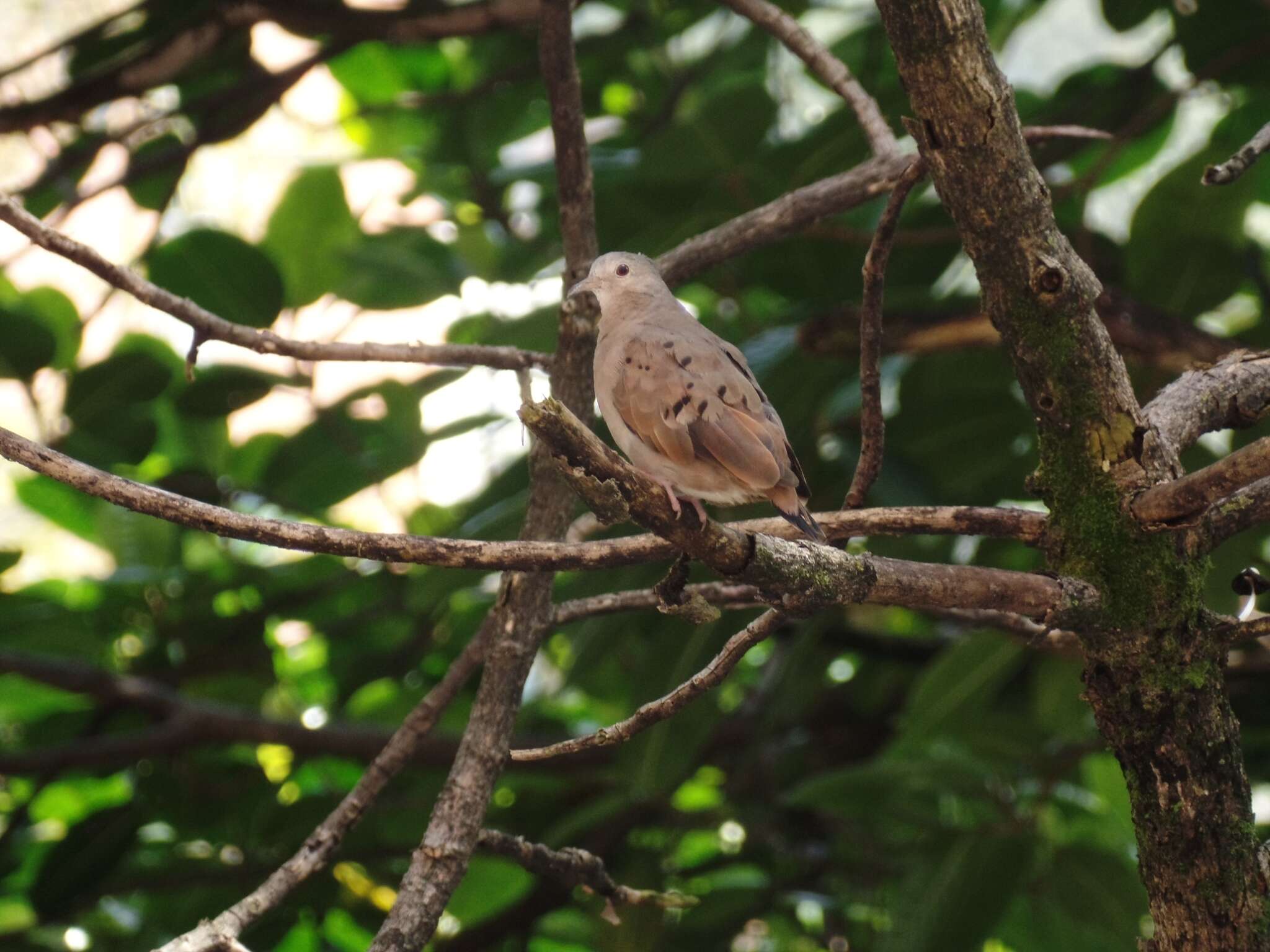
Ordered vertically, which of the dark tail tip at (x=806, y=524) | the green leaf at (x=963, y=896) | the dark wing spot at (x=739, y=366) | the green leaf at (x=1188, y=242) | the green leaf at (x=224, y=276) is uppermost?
the green leaf at (x=1188, y=242)

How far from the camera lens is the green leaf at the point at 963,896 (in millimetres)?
3062

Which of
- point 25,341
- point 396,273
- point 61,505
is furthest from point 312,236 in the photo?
point 61,505

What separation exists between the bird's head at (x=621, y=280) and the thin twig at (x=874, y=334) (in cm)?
71

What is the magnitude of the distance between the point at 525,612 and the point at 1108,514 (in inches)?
39.1

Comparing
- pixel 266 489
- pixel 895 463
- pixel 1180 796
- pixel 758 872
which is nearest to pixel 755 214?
pixel 895 463

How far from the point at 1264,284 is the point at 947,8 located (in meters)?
2.19

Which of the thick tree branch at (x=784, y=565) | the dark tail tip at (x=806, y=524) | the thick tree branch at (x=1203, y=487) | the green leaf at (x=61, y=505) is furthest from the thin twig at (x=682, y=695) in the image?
the green leaf at (x=61, y=505)

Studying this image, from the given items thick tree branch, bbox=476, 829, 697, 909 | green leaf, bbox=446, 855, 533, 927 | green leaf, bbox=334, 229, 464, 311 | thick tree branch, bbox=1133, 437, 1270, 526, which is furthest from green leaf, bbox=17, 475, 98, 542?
thick tree branch, bbox=1133, 437, 1270, 526

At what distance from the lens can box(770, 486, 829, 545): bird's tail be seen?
181cm

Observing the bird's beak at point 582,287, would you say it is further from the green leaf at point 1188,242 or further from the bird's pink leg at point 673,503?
the green leaf at point 1188,242

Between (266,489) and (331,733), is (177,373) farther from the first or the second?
(331,733)

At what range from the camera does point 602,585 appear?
301 cm

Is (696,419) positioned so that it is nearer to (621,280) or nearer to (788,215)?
(788,215)

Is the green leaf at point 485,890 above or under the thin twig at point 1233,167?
under
